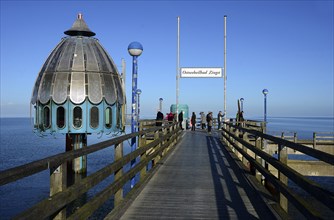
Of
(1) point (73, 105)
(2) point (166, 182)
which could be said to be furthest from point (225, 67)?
(2) point (166, 182)

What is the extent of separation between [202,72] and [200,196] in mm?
21548

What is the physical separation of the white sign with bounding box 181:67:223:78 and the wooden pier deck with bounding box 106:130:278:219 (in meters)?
17.4

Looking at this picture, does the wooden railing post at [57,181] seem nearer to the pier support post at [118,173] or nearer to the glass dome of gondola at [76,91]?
the pier support post at [118,173]

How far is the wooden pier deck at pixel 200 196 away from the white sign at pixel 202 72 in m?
17.4

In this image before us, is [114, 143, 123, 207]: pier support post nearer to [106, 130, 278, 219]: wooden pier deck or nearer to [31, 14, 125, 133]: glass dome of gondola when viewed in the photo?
[106, 130, 278, 219]: wooden pier deck

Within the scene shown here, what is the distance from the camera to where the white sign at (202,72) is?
28453 mm

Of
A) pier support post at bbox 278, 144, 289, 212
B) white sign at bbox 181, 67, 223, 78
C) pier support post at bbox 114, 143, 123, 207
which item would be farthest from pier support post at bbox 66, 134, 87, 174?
pier support post at bbox 278, 144, 289, 212

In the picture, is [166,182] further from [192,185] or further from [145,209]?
[145,209]

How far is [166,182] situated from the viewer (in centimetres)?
902

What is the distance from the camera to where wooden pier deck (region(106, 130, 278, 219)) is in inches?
243

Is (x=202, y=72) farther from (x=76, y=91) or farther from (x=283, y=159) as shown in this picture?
(x=283, y=159)

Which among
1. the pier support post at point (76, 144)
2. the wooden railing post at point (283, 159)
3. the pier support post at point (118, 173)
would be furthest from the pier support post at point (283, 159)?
the pier support post at point (76, 144)

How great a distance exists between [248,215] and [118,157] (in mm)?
2384

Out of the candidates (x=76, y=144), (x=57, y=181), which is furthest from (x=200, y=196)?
(x=76, y=144)
